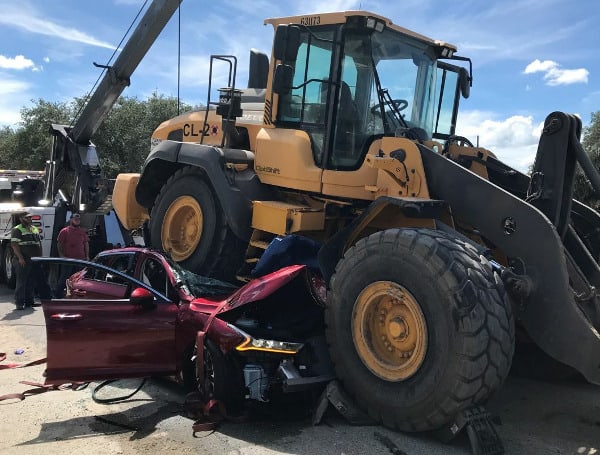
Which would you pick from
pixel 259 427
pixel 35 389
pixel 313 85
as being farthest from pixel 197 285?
pixel 313 85

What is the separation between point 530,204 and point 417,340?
152cm

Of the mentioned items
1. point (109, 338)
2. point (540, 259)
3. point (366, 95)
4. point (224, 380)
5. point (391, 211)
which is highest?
point (366, 95)

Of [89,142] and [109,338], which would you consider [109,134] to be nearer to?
[89,142]

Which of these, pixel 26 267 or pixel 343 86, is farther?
pixel 26 267

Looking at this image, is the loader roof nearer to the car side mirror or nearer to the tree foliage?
the car side mirror

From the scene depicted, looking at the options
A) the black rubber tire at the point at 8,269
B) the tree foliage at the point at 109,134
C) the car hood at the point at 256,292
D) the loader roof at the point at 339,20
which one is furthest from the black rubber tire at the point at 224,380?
the tree foliage at the point at 109,134

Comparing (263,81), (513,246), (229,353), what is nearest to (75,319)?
(229,353)

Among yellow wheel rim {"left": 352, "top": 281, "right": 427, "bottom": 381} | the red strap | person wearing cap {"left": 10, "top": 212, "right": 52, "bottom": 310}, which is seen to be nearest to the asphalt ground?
the red strap

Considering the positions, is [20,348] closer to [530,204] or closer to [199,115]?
[199,115]

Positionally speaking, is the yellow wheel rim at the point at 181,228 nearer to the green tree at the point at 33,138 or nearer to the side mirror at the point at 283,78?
the side mirror at the point at 283,78

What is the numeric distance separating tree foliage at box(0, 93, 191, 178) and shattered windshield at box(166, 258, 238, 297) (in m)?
24.5

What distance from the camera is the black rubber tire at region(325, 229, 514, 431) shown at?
3.95m

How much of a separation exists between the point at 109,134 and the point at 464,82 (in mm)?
27504

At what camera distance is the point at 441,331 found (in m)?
4.07
